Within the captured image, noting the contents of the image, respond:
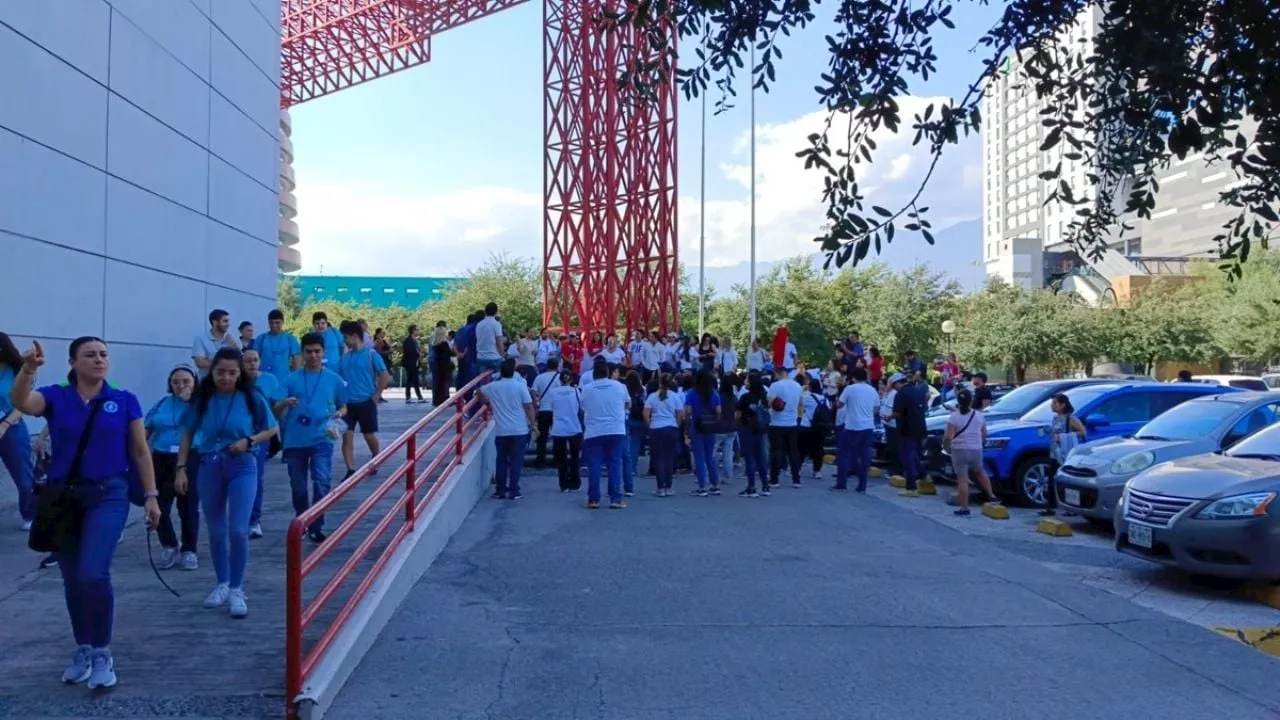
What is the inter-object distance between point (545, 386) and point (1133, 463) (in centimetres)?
775

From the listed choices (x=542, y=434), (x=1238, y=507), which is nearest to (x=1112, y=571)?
(x=1238, y=507)

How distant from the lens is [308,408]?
814 centimetres

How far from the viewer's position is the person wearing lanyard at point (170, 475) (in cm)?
757

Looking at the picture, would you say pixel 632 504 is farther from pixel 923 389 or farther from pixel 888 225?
pixel 888 225

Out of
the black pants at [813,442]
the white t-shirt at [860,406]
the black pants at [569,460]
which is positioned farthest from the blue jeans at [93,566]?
the black pants at [813,442]

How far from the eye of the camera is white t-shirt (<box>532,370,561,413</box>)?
14838 millimetres

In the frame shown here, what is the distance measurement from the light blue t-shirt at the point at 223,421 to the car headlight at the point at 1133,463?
8537 millimetres

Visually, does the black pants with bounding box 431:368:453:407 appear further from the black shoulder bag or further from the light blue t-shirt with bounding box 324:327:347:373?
the black shoulder bag

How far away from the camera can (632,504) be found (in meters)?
12.8

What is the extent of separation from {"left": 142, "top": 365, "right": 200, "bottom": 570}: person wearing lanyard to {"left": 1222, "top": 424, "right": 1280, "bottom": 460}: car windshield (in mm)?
8907

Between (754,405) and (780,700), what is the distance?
27.3 ft

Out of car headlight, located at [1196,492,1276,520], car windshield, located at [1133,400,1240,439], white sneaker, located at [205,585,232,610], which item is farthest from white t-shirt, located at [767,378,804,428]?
white sneaker, located at [205,585,232,610]

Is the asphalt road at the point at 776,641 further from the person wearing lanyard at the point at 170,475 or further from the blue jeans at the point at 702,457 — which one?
the blue jeans at the point at 702,457

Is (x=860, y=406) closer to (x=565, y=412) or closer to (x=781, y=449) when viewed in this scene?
(x=781, y=449)
